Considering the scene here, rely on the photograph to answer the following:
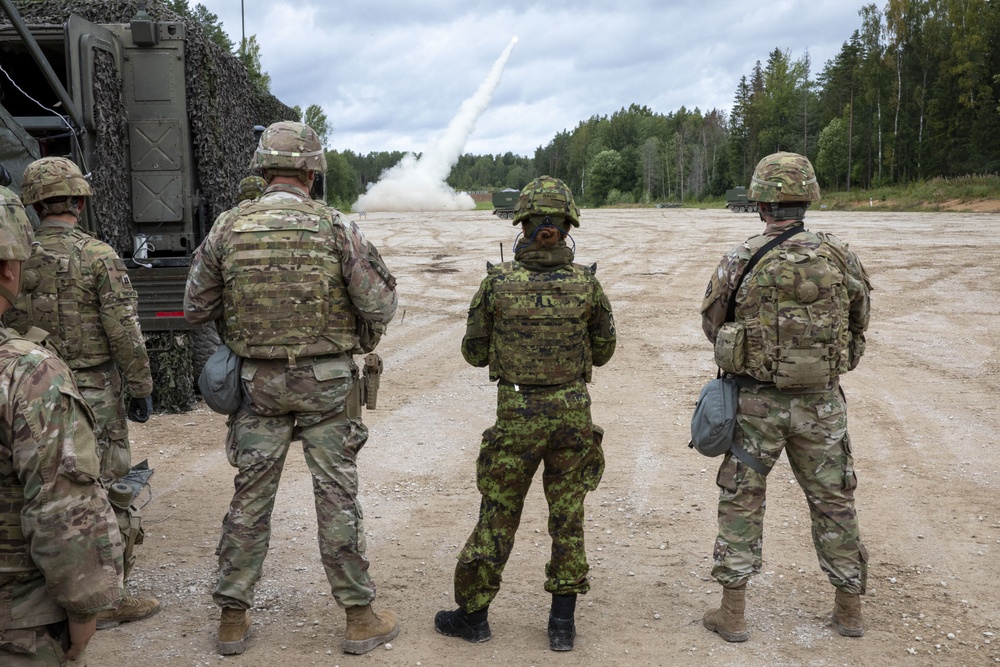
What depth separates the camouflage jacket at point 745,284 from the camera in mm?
3889

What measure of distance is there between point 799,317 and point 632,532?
6.05 ft

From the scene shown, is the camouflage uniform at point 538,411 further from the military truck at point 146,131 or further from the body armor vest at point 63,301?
the military truck at point 146,131

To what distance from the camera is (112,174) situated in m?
7.25

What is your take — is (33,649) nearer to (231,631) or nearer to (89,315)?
(231,631)

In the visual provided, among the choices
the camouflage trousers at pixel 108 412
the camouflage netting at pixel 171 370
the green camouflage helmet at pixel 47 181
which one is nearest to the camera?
the green camouflage helmet at pixel 47 181

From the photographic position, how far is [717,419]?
3873 mm

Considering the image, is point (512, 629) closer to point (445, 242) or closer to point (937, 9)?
point (445, 242)

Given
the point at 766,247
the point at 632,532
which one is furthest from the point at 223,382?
the point at 632,532

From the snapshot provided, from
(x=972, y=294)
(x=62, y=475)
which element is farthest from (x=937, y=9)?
(x=62, y=475)

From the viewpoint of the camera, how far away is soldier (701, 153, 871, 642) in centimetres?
379

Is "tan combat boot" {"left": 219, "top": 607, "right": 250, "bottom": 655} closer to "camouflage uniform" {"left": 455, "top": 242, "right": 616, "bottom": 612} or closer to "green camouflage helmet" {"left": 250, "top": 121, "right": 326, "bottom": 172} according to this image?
"camouflage uniform" {"left": 455, "top": 242, "right": 616, "bottom": 612}

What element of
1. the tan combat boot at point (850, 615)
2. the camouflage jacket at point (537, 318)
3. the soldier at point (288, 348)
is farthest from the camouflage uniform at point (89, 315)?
the tan combat boot at point (850, 615)

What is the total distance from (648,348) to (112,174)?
5.89 m

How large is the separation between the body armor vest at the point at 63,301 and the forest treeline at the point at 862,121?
165 feet
